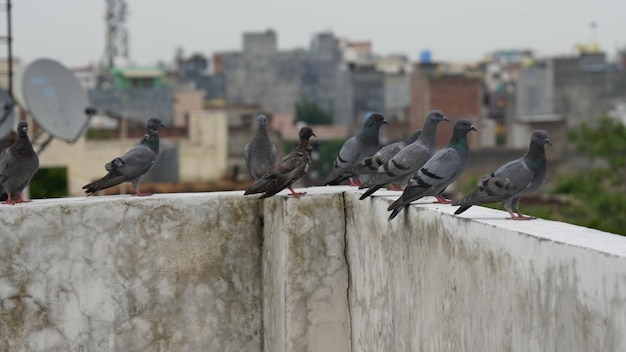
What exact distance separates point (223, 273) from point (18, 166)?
1.23m

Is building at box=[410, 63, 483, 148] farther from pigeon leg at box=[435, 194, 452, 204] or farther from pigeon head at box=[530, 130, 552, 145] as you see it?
pigeon head at box=[530, 130, 552, 145]

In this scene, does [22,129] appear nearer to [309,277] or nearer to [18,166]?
[18,166]

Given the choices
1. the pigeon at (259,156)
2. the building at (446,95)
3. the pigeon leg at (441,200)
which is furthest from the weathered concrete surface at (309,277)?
the building at (446,95)

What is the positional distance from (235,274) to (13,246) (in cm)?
114

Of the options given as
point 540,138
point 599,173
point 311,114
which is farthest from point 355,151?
point 311,114

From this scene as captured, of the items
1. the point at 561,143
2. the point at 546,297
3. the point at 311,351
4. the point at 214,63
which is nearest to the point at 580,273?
the point at 546,297

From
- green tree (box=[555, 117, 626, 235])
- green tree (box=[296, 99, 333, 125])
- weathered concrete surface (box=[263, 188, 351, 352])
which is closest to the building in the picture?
green tree (box=[296, 99, 333, 125])

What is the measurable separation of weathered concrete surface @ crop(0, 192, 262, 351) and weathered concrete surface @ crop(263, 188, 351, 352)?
0.23 meters

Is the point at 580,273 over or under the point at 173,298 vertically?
over

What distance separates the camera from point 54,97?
52.2 ft

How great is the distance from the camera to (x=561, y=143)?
49.2 metres

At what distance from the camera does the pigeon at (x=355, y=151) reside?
6884 millimetres

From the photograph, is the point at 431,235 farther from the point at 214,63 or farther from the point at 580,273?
the point at 214,63

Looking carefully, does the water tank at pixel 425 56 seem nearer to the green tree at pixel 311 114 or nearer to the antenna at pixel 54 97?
the green tree at pixel 311 114
